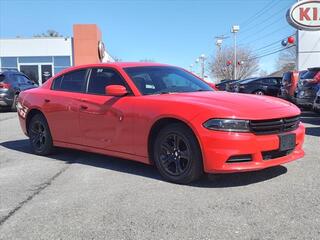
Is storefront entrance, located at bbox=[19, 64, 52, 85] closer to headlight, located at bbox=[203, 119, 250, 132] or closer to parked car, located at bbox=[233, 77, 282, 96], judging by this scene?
parked car, located at bbox=[233, 77, 282, 96]

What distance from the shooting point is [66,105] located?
7.05 m

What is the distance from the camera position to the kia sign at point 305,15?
2367cm

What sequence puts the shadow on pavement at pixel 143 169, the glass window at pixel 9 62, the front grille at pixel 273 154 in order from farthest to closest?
1. the glass window at pixel 9 62
2. the shadow on pavement at pixel 143 169
3. the front grille at pixel 273 154

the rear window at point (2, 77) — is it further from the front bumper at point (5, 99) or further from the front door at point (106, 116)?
the front door at point (106, 116)

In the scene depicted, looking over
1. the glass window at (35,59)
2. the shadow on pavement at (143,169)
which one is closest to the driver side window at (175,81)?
the shadow on pavement at (143,169)

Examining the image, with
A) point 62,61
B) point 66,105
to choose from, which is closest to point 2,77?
point 66,105

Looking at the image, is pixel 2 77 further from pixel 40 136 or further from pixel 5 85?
pixel 40 136

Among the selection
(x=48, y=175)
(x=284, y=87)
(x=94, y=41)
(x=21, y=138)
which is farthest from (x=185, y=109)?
(x=94, y=41)

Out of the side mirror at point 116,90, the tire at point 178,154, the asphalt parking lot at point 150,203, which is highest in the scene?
the side mirror at point 116,90

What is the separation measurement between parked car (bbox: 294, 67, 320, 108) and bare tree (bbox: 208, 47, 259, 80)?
74.1m

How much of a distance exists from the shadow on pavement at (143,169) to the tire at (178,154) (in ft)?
0.63

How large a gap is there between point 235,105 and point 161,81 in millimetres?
1408

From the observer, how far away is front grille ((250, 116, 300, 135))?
16.8 feet

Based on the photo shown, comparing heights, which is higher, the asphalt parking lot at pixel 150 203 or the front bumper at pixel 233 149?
the front bumper at pixel 233 149
